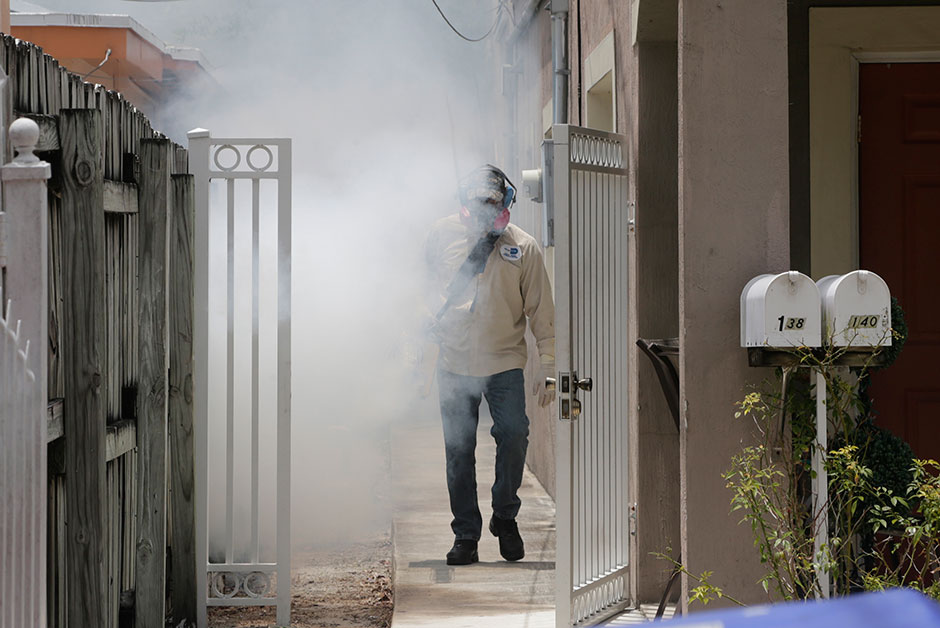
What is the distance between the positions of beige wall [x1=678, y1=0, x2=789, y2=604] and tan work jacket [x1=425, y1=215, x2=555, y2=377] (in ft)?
8.92

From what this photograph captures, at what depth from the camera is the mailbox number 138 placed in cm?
372

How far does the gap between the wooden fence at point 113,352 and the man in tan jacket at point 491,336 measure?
186 cm

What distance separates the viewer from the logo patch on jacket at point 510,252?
22.2 feet

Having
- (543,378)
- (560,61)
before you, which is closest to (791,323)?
(543,378)

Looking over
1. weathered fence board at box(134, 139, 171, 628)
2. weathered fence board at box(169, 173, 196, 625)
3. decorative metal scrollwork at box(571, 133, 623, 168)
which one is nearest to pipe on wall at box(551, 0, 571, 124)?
decorative metal scrollwork at box(571, 133, 623, 168)

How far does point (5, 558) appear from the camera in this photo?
2.93 meters

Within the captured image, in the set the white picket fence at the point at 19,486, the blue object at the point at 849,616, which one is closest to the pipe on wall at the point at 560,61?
the white picket fence at the point at 19,486

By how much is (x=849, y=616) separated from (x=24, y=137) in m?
2.68

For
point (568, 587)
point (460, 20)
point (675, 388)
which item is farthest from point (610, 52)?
point (460, 20)

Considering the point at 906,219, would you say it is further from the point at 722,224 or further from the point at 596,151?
the point at 722,224

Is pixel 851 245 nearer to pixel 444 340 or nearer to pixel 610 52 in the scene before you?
pixel 610 52

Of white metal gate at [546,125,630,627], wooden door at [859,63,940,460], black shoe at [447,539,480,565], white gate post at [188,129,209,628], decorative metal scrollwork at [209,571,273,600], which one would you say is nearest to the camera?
white metal gate at [546,125,630,627]

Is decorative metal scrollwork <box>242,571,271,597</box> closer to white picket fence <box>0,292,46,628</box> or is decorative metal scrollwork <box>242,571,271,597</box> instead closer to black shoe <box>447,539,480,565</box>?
black shoe <box>447,539,480,565</box>

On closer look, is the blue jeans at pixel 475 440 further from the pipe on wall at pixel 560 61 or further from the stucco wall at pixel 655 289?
the pipe on wall at pixel 560 61
